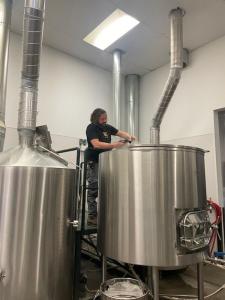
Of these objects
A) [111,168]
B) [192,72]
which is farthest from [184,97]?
[111,168]

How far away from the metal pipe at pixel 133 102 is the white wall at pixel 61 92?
478mm

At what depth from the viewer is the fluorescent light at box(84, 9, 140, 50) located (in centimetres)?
325

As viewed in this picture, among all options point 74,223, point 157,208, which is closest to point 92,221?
point 74,223

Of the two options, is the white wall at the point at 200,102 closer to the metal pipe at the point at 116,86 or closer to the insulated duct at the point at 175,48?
the insulated duct at the point at 175,48

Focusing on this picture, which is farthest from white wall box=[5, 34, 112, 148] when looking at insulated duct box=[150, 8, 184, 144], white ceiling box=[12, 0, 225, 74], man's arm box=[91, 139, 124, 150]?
Answer: insulated duct box=[150, 8, 184, 144]

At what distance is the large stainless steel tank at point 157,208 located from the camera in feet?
5.32

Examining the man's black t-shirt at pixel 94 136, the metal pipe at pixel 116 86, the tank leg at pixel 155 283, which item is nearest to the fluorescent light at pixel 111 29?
the metal pipe at pixel 116 86

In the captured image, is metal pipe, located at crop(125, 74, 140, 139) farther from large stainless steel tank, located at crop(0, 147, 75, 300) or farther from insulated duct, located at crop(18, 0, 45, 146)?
large stainless steel tank, located at crop(0, 147, 75, 300)

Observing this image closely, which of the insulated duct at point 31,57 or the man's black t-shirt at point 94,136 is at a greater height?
the insulated duct at point 31,57

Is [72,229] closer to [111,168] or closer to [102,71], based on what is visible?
[111,168]

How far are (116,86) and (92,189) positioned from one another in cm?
203

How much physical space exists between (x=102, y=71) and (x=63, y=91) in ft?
3.27

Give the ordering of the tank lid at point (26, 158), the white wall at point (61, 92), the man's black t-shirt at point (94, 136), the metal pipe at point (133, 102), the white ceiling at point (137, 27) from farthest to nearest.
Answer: the metal pipe at point (133, 102)
the white wall at point (61, 92)
the white ceiling at point (137, 27)
the man's black t-shirt at point (94, 136)
the tank lid at point (26, 158)

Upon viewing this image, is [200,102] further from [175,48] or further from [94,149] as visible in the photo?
[94,149]
